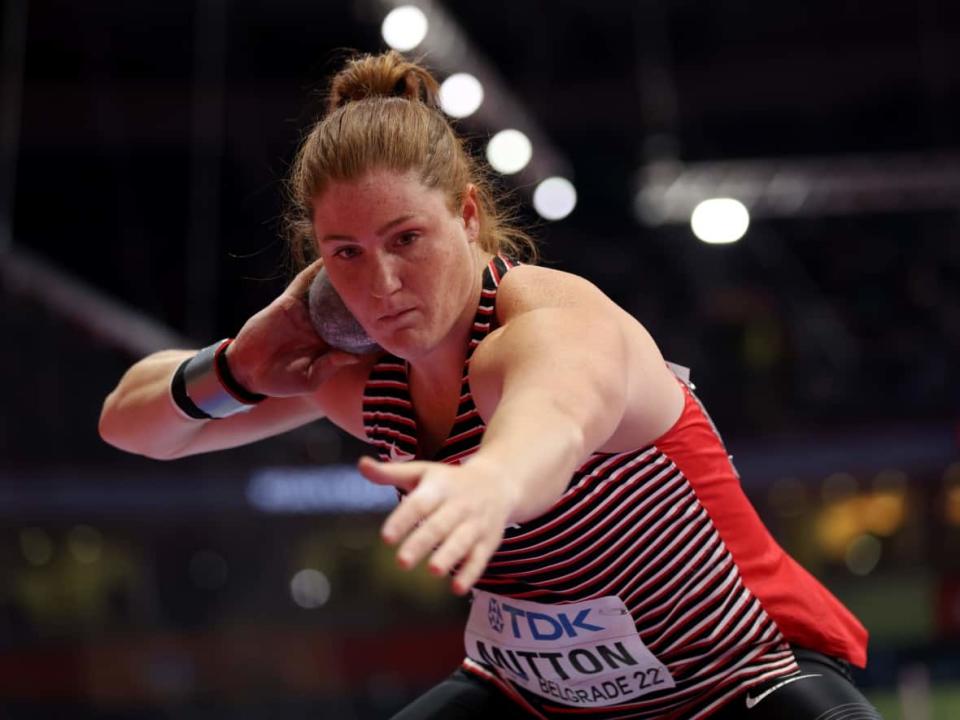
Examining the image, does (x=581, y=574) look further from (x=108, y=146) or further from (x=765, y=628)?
(x=108, y=146)

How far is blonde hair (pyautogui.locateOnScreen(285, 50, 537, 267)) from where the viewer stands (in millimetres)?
1596

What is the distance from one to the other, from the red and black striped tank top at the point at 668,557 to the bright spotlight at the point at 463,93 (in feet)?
20.6

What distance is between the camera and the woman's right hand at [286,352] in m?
→ 1.97

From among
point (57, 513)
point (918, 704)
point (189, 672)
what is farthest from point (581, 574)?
point (57, 513)

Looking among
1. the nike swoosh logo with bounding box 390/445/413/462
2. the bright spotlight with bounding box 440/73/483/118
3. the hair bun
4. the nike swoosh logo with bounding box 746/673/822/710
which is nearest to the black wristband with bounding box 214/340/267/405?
the nike swoosh logo with bounding box 390/445/413/462

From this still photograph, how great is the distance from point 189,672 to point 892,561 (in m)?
5.95

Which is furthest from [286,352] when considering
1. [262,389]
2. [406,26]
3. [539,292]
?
[406,26]

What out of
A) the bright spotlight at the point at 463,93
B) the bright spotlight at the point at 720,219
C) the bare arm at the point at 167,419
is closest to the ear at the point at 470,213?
the bare arm at the point at 167,419

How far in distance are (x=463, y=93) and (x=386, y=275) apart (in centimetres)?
666

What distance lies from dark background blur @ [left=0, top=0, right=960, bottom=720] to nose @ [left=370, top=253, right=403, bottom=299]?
687 cm

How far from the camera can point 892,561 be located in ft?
34.9

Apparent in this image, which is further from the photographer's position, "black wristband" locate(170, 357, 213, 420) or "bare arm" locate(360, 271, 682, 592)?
"black wristband" locate(170, 357, 213, 420)

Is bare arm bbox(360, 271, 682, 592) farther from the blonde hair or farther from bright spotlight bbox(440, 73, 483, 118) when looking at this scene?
bright spotlight bbox(440, 73, 483, 118)

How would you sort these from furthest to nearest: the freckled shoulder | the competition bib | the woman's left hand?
the competition bib < the freckled shoulder < the woman's left hand
